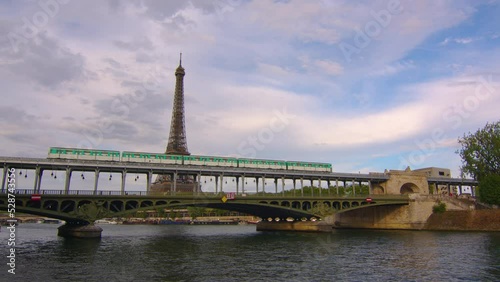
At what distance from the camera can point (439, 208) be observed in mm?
90312

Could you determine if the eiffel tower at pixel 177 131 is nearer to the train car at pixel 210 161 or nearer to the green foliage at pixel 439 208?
the train car at pixel 210 161

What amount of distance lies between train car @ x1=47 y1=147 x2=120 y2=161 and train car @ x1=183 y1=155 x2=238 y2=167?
14.4m

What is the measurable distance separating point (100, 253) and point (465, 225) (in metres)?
72.7

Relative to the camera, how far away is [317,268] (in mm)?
35781

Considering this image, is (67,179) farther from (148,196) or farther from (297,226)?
(297,226)

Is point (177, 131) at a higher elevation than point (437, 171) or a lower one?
higher

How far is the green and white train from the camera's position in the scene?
68.5 m

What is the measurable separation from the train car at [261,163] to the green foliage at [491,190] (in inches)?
1758

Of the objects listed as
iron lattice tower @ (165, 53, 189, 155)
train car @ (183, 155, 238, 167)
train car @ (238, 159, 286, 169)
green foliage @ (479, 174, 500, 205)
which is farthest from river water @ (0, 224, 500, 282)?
iron lattice tower @ (165, 53, 189, 155)

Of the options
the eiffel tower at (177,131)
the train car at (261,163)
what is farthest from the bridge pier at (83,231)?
the eiffel tower at (177,131)

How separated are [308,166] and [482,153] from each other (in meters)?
41.5

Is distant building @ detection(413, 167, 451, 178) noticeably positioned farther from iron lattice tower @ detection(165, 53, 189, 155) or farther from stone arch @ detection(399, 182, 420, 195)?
iron lattice tower @ detection(165, 53, 189, 155)

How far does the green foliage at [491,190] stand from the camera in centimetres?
8312

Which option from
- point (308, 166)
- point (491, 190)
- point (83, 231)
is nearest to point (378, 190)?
point (308, 166)
